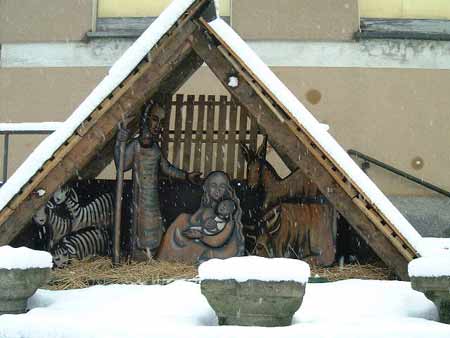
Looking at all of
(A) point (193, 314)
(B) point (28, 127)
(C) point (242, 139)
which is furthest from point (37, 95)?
(A) point (193, 314)

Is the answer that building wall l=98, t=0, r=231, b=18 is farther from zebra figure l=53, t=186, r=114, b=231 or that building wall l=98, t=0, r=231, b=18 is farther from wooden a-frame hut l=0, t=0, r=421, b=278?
wooden a-frame hut l=0, t=0, r=421, b=278

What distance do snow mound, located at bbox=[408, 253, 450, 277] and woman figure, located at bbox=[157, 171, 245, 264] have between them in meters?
1.71

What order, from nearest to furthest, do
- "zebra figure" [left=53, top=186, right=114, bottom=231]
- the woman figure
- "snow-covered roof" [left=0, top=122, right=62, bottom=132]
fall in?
1. the woman figure
2. "zebra figure" [left=53, top=186, right=114, bottom=231]
3. "snow-covered roof" [left=0, top=122, right=62, bottom=132]

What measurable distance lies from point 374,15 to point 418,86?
1.23m

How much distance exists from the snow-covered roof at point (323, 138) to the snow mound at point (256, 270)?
1097 millimetres

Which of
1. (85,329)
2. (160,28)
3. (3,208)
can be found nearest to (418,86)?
(160,28)

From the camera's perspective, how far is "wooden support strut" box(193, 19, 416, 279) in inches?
195

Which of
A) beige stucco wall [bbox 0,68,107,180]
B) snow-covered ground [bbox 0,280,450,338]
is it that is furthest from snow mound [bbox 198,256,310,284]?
beige stucco wall [bbox 0,68,107,180]

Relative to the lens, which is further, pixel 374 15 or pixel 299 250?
pixel 374 15

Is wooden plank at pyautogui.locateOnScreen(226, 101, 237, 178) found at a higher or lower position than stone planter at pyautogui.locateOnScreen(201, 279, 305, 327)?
higher

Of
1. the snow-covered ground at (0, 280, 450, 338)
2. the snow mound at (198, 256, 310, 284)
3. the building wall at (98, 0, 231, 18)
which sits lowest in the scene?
the snow-covered ground at (0, 280, 450, 338)

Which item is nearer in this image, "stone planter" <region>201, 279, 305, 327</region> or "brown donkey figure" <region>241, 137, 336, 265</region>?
"stone planter" <region>201, 279, 305, 327</region>

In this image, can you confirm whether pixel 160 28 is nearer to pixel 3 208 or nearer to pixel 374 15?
pixel 3 208

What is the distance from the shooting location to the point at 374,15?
405 inches
